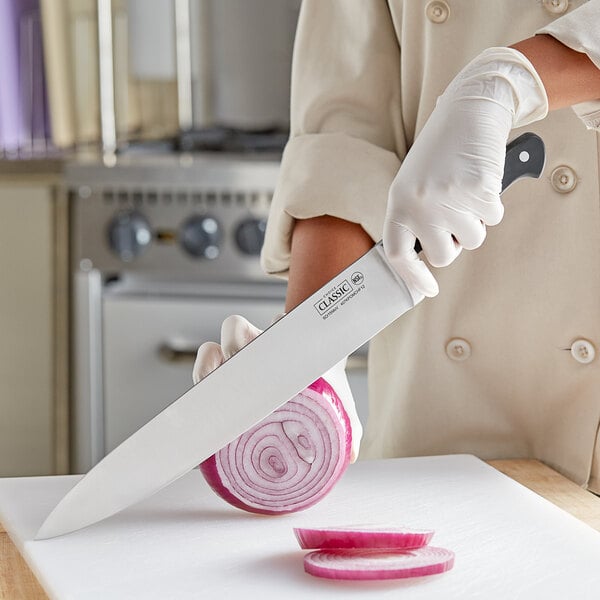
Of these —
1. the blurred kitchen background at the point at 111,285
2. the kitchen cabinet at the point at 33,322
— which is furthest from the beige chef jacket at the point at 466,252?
the kitchen cabinet at the point at 33,322

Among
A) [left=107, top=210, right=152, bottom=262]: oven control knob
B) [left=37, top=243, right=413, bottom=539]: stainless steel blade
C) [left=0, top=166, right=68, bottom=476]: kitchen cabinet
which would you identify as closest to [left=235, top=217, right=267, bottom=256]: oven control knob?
[left=107, top=210, right=152, bottom=262]: oven control knob

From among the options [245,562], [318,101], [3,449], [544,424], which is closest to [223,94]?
[3,449]

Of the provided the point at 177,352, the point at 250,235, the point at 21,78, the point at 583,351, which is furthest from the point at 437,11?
the point at 21,78

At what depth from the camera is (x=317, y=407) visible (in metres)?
0.87

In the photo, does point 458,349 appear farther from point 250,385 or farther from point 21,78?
point 21,78

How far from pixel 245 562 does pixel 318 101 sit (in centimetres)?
44

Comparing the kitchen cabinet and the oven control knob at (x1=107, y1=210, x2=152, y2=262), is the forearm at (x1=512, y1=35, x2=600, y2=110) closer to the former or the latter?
the oven control knob at (x1=107, y1=210, x2=152, y2=262)

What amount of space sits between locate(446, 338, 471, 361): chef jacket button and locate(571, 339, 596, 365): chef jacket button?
3.5 inches

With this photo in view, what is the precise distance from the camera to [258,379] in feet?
2.74

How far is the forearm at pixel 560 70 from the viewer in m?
0.84

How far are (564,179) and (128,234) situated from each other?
3.41 feet

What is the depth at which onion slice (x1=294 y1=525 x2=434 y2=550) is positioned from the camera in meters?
0.76

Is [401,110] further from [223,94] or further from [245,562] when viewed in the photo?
[223,94]

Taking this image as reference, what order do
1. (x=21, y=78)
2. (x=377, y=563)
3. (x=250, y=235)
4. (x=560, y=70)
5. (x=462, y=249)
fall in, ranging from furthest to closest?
(x=21, y=78)
(x=250, y=235)
(x=462, y=249)
(x=560, y=70)
(x=377, y=563)
